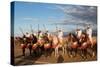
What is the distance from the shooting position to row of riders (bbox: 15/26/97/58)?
226 centimetres

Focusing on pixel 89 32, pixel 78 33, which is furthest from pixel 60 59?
pixel 89 32

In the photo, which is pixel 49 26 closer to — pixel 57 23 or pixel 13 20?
pixel 57 23

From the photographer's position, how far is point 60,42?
2381 mm

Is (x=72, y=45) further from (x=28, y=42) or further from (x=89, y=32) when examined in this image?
(x=28, y=42)

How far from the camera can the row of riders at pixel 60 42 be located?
226cm

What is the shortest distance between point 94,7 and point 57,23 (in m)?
0.52

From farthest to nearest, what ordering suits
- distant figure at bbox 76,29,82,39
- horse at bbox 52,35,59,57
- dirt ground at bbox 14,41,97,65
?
distant figure at bbox 76,29,82,39 < horse at bbox 52,35,59,57 < dirt ground at bbox 14,41,97,65

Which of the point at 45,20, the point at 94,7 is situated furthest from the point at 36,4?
the point at 94,7

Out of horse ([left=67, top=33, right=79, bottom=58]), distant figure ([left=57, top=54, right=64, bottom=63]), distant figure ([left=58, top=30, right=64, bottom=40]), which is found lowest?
distant figure ([left=57, top=54, right=64, bottom=63])

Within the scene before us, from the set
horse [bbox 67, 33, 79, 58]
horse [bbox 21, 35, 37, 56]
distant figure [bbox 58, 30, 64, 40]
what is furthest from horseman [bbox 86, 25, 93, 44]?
horse [bbox 21, 35, 37, 56]

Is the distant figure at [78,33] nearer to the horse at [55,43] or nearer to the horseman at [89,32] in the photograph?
the horseman at [89,32]

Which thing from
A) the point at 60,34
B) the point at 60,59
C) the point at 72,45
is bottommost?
the point at 60,59

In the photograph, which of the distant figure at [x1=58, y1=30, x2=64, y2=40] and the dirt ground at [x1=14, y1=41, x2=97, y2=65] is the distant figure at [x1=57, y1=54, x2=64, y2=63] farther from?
the distant figure at [x1=58, y1=30, x2=64, y2=40]

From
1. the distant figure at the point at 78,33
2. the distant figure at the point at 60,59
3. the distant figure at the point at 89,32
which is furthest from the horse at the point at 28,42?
the distant figure at the point at 89,32
